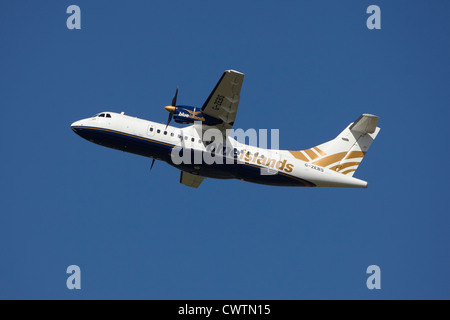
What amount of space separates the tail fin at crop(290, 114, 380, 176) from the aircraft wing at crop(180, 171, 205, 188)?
5581 millimetres

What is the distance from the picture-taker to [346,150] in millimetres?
26359

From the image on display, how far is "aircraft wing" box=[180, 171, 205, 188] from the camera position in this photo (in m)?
28.4

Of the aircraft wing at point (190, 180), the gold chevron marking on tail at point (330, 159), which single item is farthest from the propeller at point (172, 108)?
the gold chevron marking on tail at point (330, 159)

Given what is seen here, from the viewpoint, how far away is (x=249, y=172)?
24.9 metres

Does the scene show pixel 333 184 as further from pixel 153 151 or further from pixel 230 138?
pixel 153 151

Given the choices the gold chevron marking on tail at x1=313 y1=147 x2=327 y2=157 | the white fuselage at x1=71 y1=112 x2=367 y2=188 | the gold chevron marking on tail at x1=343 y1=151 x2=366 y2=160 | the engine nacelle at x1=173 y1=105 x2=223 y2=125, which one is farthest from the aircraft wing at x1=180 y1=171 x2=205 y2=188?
the gold chevron marking on tail at x1=343 y1=151 x2=366 y2=160

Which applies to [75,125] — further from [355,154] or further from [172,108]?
[355,154]

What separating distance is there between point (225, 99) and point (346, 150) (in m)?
6.98

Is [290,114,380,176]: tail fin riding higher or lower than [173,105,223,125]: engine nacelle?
lower

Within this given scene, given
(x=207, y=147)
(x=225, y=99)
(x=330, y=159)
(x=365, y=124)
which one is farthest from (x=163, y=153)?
(x=365, y=124)

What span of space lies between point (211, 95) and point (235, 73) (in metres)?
1.60

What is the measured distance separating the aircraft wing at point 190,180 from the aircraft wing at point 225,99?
462 cm

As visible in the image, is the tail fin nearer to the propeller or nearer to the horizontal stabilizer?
the horizontal stabilizer

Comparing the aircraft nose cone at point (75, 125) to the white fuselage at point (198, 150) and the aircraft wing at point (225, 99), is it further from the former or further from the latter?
the aircraft wing at point (225, 99)
